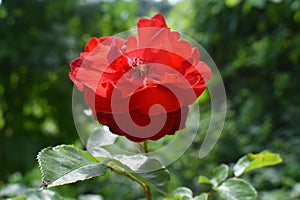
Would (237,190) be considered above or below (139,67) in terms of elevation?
below

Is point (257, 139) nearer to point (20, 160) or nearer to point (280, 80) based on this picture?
point (280, 80)

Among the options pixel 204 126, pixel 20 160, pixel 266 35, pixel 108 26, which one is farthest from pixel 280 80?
pixel 20 160

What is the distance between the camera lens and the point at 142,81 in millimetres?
424

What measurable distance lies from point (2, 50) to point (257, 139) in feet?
3.54

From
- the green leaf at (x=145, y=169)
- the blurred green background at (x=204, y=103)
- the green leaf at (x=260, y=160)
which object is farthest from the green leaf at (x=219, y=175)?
the blurred green background at (x=204, y=103)

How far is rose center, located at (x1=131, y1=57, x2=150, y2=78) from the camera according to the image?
0.44 metres

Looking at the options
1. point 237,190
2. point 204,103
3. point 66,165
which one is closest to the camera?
point 66,165

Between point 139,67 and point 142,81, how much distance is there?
0.03 metres

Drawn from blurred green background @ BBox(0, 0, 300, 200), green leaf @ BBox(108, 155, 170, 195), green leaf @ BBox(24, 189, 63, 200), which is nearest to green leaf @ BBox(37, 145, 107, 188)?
green leaf @ BBox(108, 155, 170, 195)

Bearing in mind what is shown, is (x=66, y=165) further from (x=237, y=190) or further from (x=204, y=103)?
(x=204, y=103)

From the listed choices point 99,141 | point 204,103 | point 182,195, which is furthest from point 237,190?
point 204,103

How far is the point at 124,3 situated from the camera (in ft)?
7.38

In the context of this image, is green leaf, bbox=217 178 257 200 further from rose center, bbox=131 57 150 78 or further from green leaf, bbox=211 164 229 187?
rose center, bbox=131 57 150 78

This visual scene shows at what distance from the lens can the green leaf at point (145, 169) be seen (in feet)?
1.42
